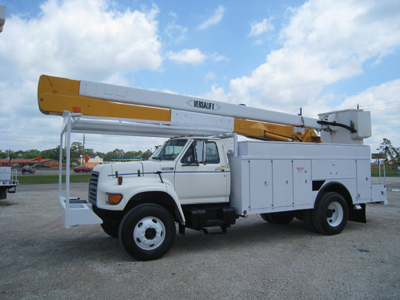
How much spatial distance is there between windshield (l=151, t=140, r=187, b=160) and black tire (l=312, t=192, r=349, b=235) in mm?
3833

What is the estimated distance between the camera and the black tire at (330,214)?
763cm

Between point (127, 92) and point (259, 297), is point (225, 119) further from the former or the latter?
point (259, 297)

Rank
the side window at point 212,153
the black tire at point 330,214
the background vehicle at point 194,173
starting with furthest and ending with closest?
the black tire at point 330,214
the side window at point 212,153
the background vehicle at point 194,173

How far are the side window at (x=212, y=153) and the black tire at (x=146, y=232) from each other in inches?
63.1

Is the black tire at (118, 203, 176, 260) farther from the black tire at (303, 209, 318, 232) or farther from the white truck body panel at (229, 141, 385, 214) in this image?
the black tire at (303, 209, 318, 232)

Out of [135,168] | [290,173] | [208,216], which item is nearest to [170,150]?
[135,168]

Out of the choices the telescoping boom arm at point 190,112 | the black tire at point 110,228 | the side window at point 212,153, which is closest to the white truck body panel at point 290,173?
the side window at point 212,153

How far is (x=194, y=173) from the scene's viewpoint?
21.0 feet

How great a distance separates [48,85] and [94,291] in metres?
3.89

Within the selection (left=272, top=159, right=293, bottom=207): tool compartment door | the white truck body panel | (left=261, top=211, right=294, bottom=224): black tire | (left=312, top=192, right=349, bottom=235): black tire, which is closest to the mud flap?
the white truck body panel

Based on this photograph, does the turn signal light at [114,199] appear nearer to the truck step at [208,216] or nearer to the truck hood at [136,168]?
the truck hood at [136,168]

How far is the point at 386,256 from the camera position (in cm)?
584

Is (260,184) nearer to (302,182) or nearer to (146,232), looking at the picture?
(302,182)

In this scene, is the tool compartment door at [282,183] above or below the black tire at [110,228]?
→ above
